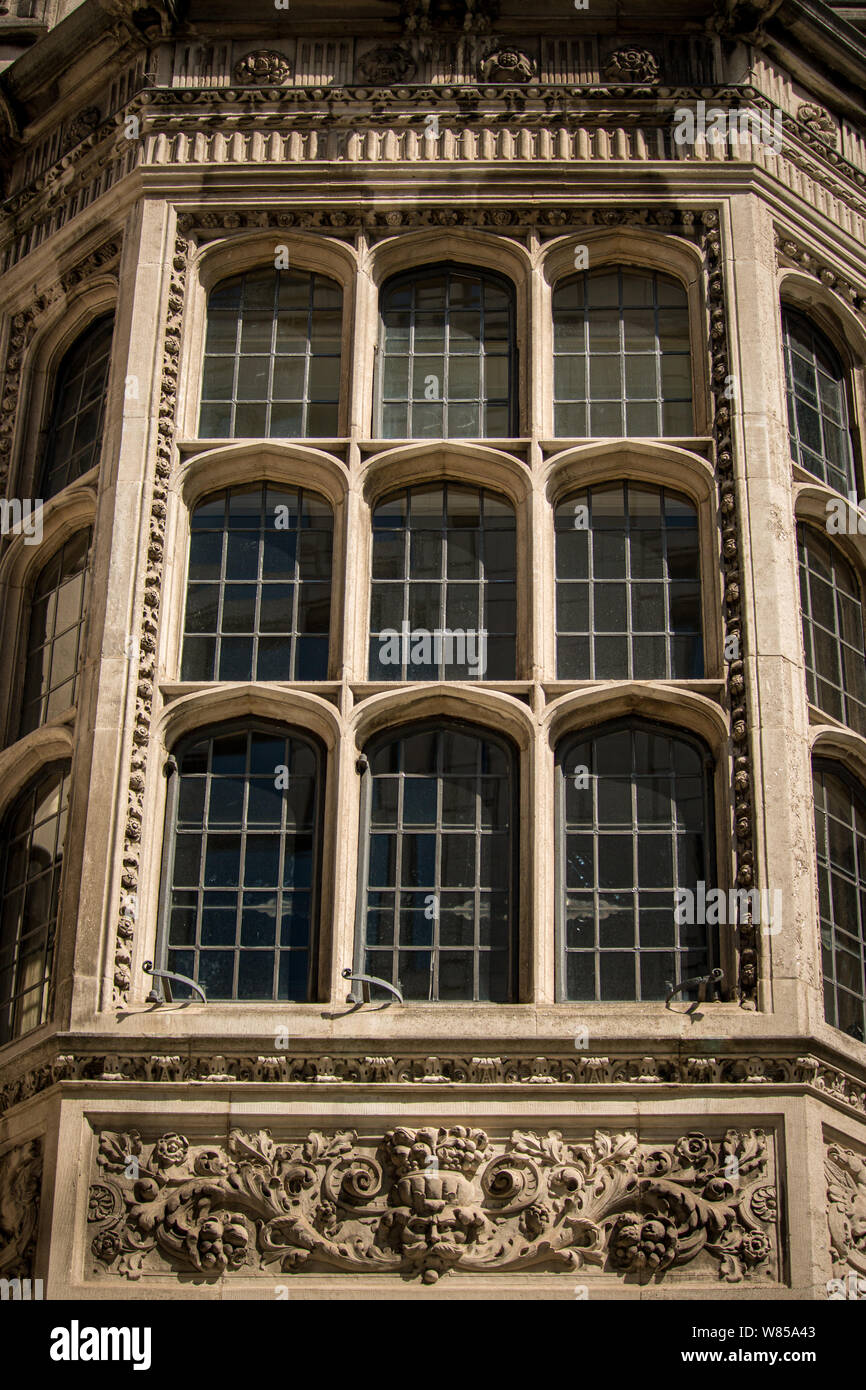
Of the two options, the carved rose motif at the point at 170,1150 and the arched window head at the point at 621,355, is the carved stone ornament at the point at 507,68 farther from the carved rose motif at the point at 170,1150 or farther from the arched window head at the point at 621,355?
the carved rose motif at the point at 170,1150

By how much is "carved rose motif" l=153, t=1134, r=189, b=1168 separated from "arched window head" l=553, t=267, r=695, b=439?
6722mm

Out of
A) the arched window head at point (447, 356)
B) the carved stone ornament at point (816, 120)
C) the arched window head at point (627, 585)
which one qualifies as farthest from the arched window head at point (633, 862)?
the carved stone ornament at point (816, 120)

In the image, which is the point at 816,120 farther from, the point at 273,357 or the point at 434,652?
the point at 434,652

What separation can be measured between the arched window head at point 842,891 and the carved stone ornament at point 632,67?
259 inches

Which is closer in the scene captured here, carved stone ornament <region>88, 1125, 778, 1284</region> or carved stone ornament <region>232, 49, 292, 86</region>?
carved stone ornament <region>88, 1125, 778, 1284</region>

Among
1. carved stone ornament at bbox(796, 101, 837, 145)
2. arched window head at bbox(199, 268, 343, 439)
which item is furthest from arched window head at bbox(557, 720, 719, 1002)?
carved stone ornament at bbox(796, 101, 837, 145)

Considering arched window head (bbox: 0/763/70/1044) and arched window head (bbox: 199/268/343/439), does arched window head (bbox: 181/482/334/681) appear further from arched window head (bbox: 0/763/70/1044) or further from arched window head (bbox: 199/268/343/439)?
arched window head (bbox: 0/763/70/1044)

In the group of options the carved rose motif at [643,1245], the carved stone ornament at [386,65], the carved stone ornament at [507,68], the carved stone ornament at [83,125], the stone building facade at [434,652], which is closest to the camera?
the carved rose motif at [643,1245]

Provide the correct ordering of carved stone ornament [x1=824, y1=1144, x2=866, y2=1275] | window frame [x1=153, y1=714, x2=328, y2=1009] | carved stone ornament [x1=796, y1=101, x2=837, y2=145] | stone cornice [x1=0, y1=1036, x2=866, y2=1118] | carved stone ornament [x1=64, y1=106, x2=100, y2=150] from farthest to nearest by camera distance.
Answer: carved stone ornament [x1=64, y1=106, x2=100, y2=150] → carved stone ornament [x1=796, y1=101, x2=837, y2=145] → window frame [x1=153, y1=714, x2=328, y2=1009] → stone cornice [x1=0, y1=1036, x2=866, y2=1118] → carved stone ornament [x1=824, y1=1144, x2=866, y2=1275]

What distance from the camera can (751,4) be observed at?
23891mm

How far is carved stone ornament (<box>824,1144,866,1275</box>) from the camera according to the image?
711 inches

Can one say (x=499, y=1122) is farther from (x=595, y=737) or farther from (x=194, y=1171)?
(x=595, y=737)

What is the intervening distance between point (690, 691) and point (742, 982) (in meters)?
2.35

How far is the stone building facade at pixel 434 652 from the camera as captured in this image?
18.2 m
